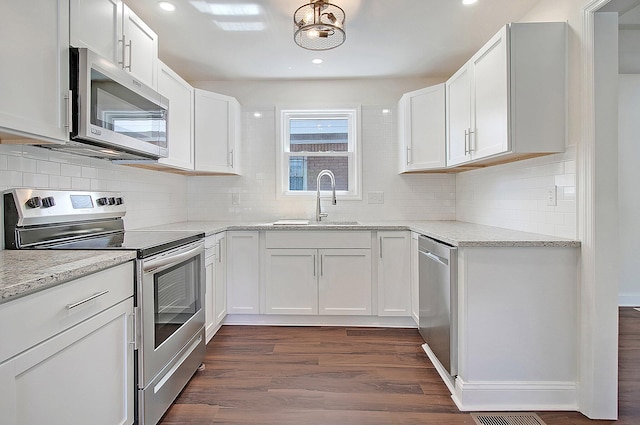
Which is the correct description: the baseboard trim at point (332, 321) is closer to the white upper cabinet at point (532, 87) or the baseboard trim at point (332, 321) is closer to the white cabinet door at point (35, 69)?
the white upper cabinet at point (532, 87)

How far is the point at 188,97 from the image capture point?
9.97ft

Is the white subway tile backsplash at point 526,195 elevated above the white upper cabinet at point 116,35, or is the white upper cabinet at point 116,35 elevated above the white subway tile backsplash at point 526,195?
the white upper cabinet at point 116,35

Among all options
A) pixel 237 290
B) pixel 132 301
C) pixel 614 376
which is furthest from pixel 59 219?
pixel 614 376

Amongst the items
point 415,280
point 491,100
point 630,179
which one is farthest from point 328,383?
point 630,179

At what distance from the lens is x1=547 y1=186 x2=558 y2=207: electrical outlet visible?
2.07 m

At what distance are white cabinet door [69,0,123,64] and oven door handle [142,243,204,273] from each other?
104 centimetres

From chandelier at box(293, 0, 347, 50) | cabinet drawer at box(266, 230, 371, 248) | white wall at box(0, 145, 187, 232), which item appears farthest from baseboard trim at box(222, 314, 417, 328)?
chandelier at box(293, 0, 347, 50)

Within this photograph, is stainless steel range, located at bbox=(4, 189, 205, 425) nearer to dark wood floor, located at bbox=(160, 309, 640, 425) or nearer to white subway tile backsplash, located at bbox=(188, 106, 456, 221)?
dark wood floor, located at bbox=(160, 309, 640, 425)

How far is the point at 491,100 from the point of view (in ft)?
7.22

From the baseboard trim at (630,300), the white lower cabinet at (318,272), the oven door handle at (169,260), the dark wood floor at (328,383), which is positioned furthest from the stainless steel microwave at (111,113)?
the baseboard trim at (630,300)

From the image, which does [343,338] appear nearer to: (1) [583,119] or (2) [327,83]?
(1) [583,119]

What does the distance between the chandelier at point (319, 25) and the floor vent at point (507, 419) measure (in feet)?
7.71

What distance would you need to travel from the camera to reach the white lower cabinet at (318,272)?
3059 mm

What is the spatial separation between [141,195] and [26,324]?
2.01 m
